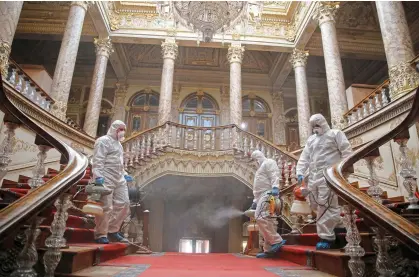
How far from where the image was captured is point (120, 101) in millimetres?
15281

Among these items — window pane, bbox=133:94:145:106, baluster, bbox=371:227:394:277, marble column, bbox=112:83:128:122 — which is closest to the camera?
baluster, bbox=371:227:394:277

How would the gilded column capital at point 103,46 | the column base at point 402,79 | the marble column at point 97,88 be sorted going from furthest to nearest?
the gilded column capital at point 103,46
the marble column at point 97,88
the column base at point 402,79

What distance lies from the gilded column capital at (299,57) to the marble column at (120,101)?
8.48 m

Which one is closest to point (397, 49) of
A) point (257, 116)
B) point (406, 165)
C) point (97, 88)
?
point (406, 165)

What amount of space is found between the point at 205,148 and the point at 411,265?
8.00 meters

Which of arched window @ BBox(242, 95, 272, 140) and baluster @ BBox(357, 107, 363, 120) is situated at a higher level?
arched window @ BBox(242, 95, 272, 140)

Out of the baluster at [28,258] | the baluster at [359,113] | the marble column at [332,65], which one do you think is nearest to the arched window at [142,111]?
Result: the marble column at [332,65]

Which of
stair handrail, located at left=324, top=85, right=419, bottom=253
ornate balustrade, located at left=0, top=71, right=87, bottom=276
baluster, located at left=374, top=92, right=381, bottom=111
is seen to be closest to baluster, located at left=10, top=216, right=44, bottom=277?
ornate balustrade, located at left=0, top=71, right=87, bottom=276

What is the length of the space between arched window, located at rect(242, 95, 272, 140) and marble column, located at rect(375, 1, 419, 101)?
856 centimetres

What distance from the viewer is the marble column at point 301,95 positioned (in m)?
11.0

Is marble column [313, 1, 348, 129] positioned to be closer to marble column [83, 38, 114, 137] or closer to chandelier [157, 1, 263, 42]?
chandelier [157, 1, 263, 42]

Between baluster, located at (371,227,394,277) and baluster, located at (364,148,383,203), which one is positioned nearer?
baluster, located at (371,227,394,277)

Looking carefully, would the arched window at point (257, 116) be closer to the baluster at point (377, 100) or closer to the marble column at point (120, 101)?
the marble column at point (120, 101)

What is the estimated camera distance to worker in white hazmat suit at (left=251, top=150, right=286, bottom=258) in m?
4.64
